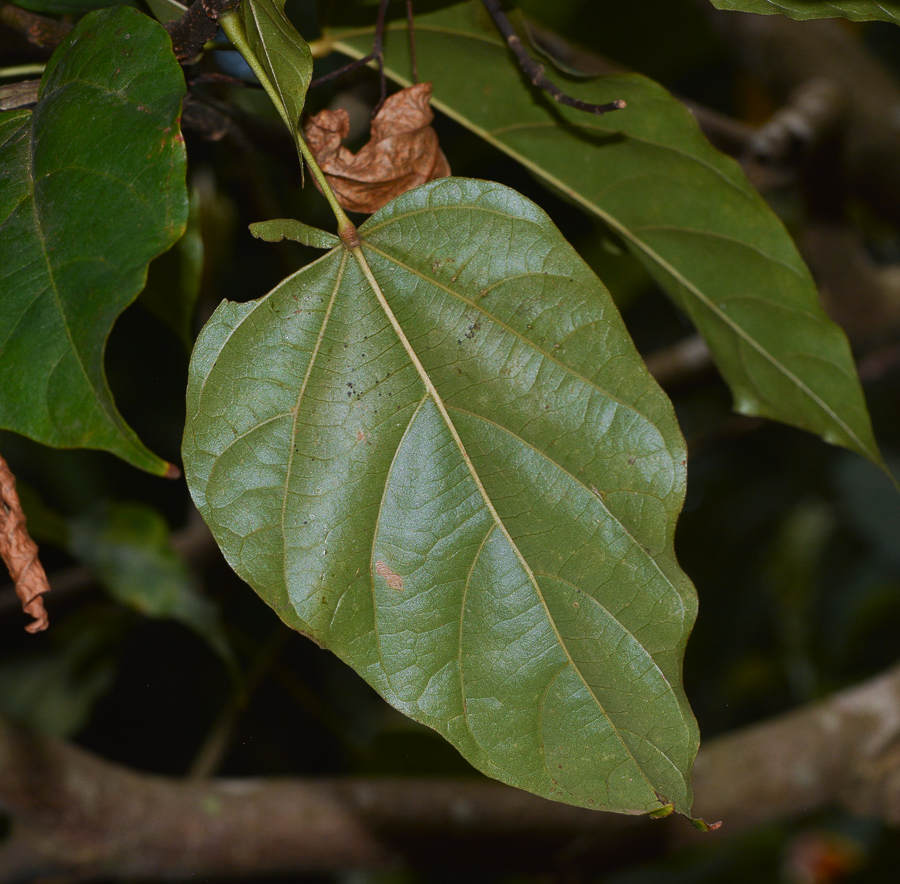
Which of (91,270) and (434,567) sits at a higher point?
(91,270)

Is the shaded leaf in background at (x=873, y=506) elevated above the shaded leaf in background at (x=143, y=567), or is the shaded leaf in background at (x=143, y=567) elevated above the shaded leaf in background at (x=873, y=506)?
the shaded leaf in background at (x=143, y=567)

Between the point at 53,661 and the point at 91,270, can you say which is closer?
the point at 91,270

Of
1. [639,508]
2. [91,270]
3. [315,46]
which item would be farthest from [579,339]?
[315,46]

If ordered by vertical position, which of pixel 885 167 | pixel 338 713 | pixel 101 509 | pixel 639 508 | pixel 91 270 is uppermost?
pixel 91 270

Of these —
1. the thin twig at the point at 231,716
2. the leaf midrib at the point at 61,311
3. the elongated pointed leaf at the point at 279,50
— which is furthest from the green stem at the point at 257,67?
the thin twig at the point at 231,716

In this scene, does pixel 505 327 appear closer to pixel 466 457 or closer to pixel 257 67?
pixel 466 457

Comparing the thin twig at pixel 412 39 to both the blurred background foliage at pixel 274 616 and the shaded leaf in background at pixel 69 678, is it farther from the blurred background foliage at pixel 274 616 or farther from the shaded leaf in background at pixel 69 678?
the shaded leaf in background at pixel 69 678

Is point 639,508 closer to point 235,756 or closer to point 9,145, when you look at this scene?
point 9,145
